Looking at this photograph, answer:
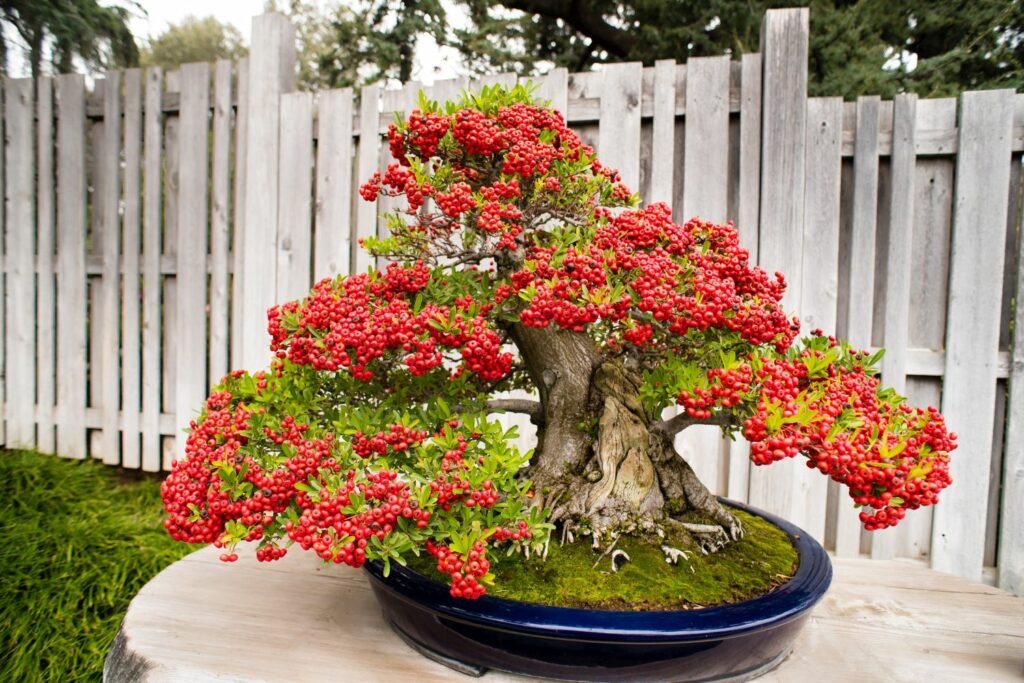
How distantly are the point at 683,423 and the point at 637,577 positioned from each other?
0.95 feet

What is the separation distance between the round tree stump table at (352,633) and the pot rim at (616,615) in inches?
5.0

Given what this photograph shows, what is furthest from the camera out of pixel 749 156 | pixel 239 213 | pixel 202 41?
pixel 202 41

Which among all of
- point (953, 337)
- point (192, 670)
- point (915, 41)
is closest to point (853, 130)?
point (953, 337)

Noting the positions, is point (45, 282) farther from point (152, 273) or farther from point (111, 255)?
point (152, 273)

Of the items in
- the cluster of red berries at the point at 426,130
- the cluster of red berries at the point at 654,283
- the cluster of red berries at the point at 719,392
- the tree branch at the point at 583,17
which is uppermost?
the tree branch at the point at 583,17

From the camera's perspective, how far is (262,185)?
2480 mm

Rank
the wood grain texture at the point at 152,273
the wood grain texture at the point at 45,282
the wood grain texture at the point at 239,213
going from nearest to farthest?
1. the wood grain texture at the point at 239,213
2. the wood grain texture at the point at 152,273
3. the wood grain texture at the point at 45,282

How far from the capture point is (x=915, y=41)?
3.23 m

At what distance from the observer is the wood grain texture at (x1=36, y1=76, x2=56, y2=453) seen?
287 centimetres

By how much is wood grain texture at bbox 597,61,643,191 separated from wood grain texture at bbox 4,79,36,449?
2604 mm

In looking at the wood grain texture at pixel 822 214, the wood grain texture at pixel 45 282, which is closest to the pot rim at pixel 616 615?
the wood grain texture at pixel 822 214

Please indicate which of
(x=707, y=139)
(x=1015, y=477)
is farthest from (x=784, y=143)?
(x=1015, y=477)

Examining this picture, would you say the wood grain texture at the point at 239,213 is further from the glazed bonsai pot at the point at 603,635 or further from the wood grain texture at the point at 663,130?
the glazed bonsai pot at the point at 603,635

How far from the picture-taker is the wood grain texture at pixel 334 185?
2.37 meters
